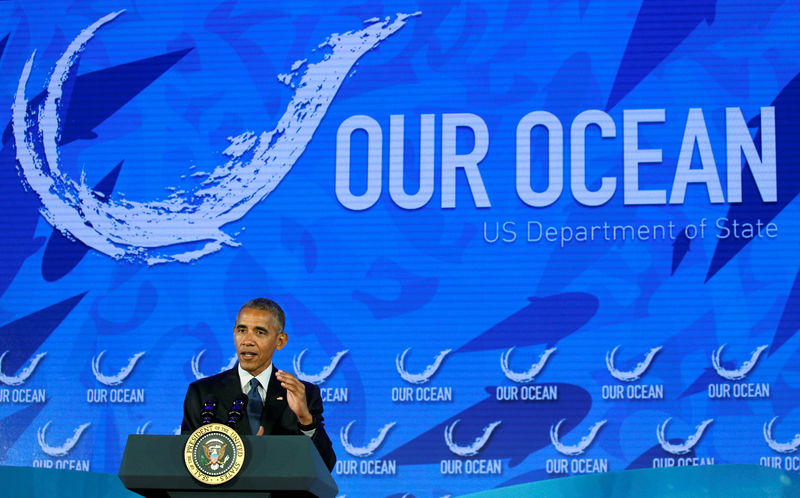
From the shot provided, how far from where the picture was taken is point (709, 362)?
5102mm

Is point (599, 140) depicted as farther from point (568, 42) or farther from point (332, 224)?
point (332, 224)

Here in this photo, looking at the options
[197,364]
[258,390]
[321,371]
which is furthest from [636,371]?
[258,390]

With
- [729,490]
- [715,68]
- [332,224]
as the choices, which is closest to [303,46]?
[332,224]

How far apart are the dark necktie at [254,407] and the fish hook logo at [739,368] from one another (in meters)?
3.27

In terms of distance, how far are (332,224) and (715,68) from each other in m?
2.08

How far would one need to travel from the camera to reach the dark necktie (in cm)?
234

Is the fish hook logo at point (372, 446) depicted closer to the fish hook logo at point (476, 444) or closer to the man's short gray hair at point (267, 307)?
the fish hook logo at point (476, 444)

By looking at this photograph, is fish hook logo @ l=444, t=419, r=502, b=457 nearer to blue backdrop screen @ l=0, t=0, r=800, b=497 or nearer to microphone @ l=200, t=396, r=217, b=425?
blue backdrop screen @ l=0, t=0, r=800, b=497

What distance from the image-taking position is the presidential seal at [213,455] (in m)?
1.86

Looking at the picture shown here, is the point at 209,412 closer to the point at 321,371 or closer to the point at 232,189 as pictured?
the point at 321,371

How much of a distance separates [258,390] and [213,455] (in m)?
0.52

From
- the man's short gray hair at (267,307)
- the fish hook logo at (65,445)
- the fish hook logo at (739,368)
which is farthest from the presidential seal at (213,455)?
the fish hook logo at (65,445)

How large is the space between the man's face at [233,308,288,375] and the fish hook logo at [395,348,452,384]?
9.64ft

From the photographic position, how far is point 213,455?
73.7 inches
